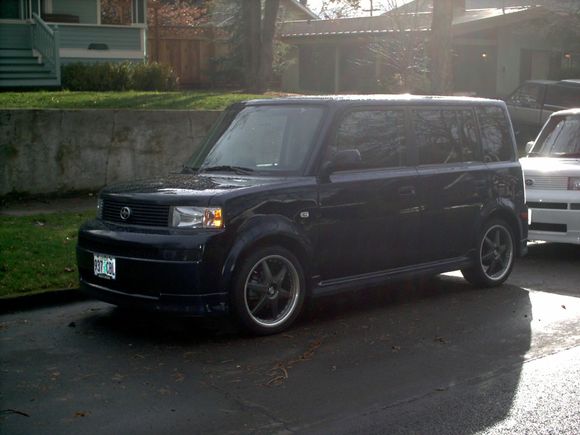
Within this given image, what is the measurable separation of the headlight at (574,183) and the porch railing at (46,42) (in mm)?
15984

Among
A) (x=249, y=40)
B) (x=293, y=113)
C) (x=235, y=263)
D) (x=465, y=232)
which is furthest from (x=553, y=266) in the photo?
(x=249, y=40)

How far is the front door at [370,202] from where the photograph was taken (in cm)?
791

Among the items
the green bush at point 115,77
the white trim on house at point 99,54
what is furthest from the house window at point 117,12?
the green bush at point 115,77

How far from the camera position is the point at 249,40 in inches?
969

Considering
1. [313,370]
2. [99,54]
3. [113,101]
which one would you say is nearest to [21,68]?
[99,54]

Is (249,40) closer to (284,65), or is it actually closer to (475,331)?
(284,65)

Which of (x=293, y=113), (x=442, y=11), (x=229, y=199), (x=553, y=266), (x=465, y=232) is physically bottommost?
(x=553, y=266)

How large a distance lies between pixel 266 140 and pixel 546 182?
4.48 metres

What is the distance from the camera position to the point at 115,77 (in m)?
23.6

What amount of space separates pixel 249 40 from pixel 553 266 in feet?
49.4

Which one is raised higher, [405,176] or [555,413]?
[405,176]

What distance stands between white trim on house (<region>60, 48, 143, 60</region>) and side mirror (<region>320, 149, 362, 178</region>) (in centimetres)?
2089

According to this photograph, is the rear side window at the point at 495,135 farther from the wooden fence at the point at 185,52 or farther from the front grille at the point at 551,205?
the wooden fence at the point at 185,52

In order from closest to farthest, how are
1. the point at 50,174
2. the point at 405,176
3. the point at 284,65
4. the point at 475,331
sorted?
the point at 475,331 < the point at 405,176 < the point at 50,174 < the point at 284,65
